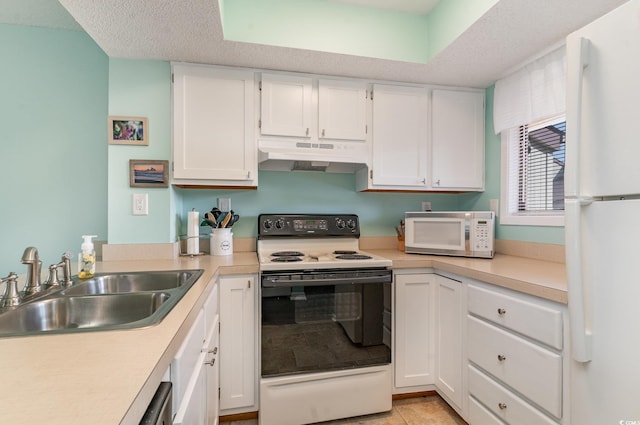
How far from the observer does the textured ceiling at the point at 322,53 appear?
137cm

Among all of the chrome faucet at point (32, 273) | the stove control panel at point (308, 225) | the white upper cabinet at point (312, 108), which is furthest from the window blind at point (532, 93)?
the chrome faucet at point (32, 273)

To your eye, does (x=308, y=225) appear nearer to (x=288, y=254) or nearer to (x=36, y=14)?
(x=288, y=254)

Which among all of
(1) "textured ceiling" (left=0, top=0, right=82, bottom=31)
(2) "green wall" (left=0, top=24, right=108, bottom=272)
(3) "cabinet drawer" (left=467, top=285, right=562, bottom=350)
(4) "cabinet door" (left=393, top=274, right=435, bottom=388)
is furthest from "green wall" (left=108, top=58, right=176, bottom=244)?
(3) "cabinet drawer" (left=467, top=285, right=562, bottom=350)

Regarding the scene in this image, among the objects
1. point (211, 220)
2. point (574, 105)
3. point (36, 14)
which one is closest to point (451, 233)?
point (574, 105)

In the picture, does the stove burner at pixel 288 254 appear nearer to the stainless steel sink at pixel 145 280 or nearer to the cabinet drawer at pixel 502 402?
the stainless steel sink at pixel 145 280

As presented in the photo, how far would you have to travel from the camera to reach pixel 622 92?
31.4 inches

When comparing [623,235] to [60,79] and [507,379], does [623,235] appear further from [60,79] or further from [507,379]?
[60,79]

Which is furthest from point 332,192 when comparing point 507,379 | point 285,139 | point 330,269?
point 507,379

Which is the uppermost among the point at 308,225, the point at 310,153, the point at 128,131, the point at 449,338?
the point at 128,131

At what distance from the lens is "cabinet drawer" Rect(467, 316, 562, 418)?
116 centimetres

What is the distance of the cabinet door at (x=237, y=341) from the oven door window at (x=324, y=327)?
0.35 feet

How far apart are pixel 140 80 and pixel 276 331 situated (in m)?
1.74

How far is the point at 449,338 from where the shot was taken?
69.7 inches

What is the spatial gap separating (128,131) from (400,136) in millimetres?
1836
